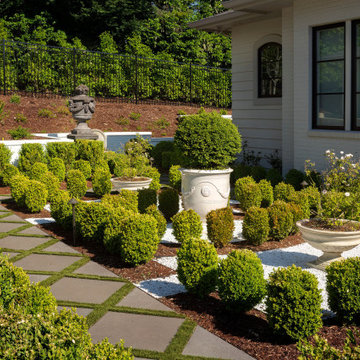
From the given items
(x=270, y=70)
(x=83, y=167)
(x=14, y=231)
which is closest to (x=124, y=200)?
(x=14, y=231)

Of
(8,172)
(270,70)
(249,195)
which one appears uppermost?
(270,70)

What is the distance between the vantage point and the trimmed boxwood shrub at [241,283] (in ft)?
14.3

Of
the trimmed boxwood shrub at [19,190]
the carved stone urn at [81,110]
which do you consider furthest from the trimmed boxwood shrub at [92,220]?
the carved stone urn at [81,110]

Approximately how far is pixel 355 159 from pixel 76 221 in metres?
5.46

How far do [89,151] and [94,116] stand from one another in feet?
25.3

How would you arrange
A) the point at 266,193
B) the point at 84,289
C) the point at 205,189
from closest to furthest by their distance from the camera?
the point at 84,289 < the point at 205,189 < the point at 266,193

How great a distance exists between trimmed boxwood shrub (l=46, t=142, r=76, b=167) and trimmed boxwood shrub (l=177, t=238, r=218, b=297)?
332 inches

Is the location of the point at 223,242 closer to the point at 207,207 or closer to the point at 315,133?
the point at 207,207

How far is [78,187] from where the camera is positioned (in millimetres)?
10227

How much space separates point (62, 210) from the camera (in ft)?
24.6

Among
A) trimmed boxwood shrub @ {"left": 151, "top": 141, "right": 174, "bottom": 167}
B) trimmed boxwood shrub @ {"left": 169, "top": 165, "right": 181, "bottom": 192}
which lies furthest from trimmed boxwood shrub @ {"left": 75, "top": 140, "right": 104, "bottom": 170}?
trimmed boxwood shrub @ {"left": 169, "top": 165, "right": 181, "bottom": 192}

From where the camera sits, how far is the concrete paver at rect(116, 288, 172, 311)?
4594mm

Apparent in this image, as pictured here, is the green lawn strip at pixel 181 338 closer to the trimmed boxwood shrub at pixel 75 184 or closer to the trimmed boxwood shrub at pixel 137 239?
the trimmed boxwood shrub at pixel 137 239

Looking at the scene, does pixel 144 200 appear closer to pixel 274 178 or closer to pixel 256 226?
pixel 256 226
